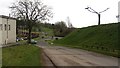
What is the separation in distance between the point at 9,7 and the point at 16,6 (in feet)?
6.61

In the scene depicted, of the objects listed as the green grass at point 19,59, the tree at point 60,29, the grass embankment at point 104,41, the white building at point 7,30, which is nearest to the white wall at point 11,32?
the white building at point 7,30

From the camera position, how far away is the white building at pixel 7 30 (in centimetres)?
6950

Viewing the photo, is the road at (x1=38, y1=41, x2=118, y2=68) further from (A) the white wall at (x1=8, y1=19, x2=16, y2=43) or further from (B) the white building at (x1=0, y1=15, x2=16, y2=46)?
(A) the white wall at (x1=8, y1=19, x2=16, y2=43)

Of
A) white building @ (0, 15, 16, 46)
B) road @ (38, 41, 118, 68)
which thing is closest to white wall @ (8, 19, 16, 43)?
white building @ (0, 15, 16, 46)

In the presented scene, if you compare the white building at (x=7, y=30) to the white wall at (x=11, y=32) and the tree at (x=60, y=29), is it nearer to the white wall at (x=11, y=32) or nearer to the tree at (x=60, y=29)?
the white wall at (x=11, y=32)

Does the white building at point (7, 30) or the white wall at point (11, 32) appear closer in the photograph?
the white building at point (7, 30)

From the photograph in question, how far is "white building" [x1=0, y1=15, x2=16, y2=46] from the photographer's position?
69.5m

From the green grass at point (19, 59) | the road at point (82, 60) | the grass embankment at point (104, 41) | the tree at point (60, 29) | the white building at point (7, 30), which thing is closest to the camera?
the green grass at point (19, 59)

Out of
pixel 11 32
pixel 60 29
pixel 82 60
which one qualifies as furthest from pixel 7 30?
pixel 60 29

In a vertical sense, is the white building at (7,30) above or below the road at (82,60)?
above

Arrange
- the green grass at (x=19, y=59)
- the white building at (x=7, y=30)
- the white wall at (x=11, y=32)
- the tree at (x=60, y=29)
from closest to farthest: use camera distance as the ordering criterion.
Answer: the green grass at (x=19, y=59), the white building at (x=7, y=30), the white wall at (x=11, y=32), the tree at (x=60, y=29)

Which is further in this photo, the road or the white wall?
the white wall

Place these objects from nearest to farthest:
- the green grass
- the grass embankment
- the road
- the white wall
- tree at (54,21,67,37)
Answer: the green grass, the road, the grass embankment, the white wall, tree at (54,21,67,37)

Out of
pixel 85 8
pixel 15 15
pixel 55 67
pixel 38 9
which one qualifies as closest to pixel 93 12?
pixel 85 8
